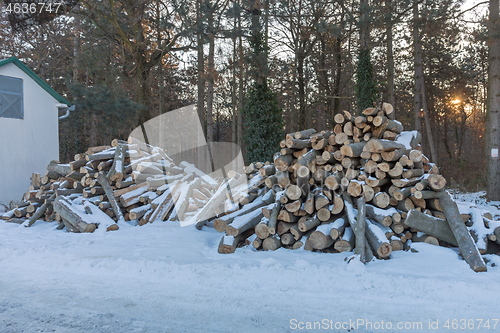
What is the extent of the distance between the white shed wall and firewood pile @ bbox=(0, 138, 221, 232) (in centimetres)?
325

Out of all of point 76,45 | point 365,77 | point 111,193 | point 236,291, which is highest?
point 76,45

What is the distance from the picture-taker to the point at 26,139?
1189 centimetres

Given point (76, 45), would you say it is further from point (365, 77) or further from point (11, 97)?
point (365, 77)

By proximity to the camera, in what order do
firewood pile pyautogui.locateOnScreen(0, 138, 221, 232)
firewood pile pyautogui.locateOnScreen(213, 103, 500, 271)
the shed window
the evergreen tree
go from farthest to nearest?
the evergreen tree, the shed window, firewood pile pyautogui.locateOnScreen(0, 138, 221, 232), firewood pile pyautogui.locateOnScreen(213, 103, 500, 271)

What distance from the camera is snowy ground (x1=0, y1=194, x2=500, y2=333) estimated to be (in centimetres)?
310

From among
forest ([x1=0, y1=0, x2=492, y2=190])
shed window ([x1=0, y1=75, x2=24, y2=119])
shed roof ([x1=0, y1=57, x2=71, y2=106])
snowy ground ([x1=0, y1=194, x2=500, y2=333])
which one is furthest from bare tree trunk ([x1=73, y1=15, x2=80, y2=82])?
snowy ground ([x1=0, y1=194, x2=500, y2=333])

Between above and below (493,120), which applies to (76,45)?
above

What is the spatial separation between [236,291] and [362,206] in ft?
7.90

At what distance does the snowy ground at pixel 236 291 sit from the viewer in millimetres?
3096

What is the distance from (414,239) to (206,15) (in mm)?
11369

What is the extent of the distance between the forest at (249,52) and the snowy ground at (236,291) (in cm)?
1049

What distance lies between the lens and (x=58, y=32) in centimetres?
1839

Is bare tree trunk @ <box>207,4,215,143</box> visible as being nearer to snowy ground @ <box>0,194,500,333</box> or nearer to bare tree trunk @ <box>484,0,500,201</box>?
bare tree trunk @ <box>484,0,500,201</box>

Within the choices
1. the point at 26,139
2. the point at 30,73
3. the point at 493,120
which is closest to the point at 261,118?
the point at 493,120
